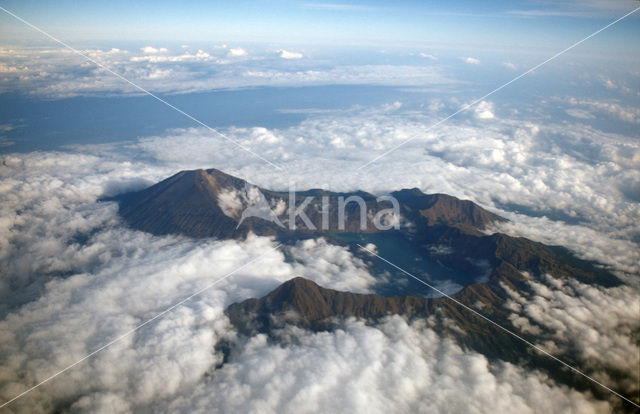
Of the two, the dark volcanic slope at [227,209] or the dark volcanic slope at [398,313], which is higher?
the dark volcanic slope at [227,209]

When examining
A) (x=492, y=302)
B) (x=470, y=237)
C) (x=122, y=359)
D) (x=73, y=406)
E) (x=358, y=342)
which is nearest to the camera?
(x=73, y=406)

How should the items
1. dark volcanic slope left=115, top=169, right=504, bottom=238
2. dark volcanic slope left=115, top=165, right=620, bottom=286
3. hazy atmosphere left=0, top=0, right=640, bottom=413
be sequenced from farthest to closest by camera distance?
dark volcanic slope left=115, top=169, right=504, bottom=238 → dark volcanic slope left=115, top=165, right=620, bottom=286 → hazy atmosphere left=0, top=0, right=640, bottom=413

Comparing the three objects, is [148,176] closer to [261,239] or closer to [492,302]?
Answer: [261,239]

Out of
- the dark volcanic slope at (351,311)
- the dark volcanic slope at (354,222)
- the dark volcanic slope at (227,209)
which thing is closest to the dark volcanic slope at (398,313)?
the dark volcanic slope at (351,311)

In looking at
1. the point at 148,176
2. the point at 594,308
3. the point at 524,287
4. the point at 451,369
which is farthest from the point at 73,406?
the point at 148,176

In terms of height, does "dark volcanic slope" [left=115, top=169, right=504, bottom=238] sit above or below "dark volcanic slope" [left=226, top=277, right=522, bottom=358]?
above

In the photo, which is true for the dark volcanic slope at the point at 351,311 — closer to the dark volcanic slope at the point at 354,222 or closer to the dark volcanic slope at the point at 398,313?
the dark volcanic slope at the point at 398,313

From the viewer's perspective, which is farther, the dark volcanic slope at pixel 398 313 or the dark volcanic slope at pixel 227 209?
the dark volcanic slope at pixel 227 209

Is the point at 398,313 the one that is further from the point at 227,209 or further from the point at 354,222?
the point at 227,209


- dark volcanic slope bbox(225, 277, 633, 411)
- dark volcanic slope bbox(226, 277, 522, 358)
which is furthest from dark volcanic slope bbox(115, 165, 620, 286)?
dark volcanic slope bbox(226, 277, 522, 358)

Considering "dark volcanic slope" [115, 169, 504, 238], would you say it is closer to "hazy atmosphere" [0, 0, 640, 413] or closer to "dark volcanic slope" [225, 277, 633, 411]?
"hazy atmosphere" [0, 0, 640, 413]

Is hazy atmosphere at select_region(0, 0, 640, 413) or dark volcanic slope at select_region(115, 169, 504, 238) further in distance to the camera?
dark volcanic slope at select_region(115, 169, 504, 238)
